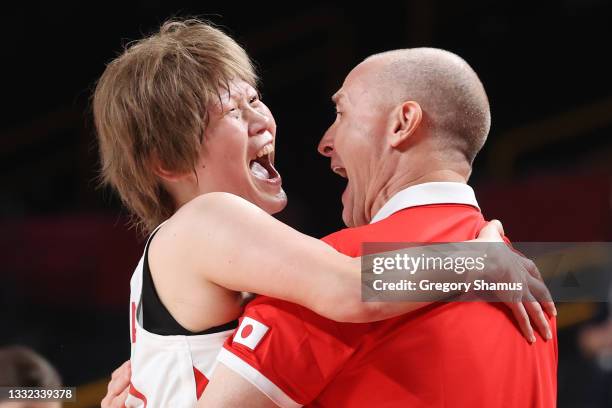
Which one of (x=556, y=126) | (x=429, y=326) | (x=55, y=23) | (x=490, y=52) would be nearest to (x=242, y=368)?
(x=429, y=326)

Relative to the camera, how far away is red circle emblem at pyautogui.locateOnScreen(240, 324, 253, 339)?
1.65 m

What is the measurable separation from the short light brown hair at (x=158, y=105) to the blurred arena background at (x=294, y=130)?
2.84 metres

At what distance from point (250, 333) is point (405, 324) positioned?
0.95 ft

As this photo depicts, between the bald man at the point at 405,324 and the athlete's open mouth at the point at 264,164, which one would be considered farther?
the athlete's open mouth at the point at 264,164

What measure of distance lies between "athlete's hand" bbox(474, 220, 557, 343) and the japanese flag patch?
45 cm

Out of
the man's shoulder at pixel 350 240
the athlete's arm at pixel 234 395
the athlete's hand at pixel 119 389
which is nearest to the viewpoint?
the athlete's arm at pixel 234 395

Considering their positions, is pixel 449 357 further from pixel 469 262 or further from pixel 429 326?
pixel 469 262

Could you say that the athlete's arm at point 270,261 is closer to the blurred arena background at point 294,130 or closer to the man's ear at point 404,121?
the man's ear at point 404,121

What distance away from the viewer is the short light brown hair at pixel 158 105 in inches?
81.9

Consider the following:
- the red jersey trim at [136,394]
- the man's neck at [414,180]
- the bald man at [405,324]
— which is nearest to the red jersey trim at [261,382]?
the bald man at [405,324]

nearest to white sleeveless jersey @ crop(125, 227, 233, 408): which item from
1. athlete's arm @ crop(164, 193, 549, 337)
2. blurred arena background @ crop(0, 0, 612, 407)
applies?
athlete's arm @ crop(164, 193, 549, 337)

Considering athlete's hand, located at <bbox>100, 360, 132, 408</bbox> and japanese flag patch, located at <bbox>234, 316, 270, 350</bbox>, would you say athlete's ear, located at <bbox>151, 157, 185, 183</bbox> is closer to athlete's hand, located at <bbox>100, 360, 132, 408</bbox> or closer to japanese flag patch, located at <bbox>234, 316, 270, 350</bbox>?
athlete's hand, located at <bbox>100, 360, 132, 408</bbox>

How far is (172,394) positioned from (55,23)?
22.7ft

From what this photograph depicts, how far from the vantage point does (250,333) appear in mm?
1651
